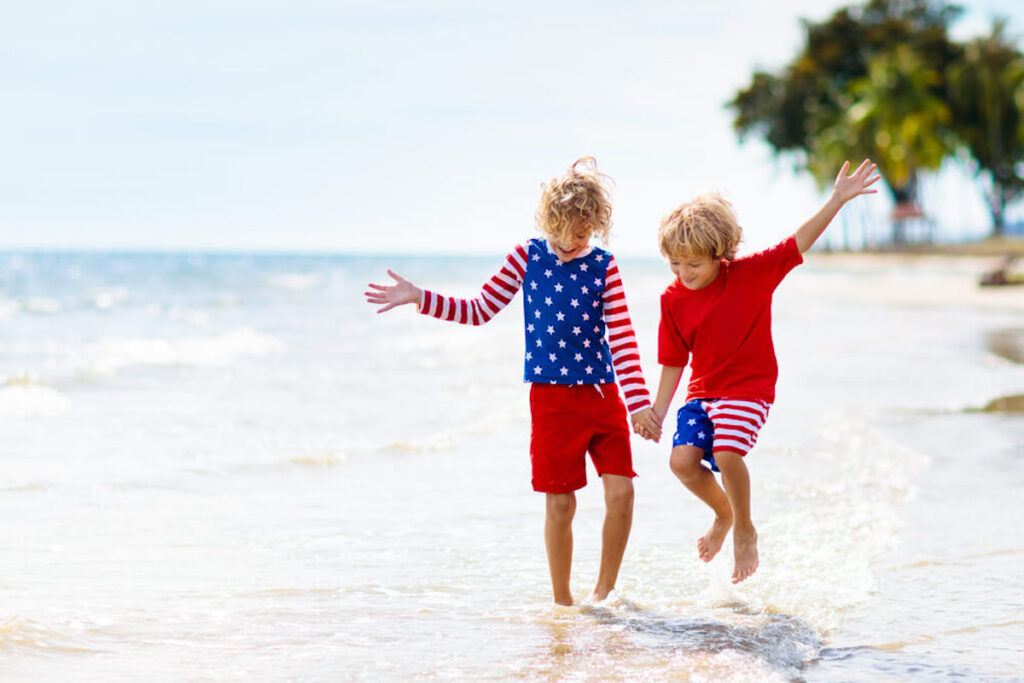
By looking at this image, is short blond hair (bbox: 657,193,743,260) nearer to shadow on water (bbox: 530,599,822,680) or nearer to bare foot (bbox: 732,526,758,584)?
bare foot (bbox: 732,526,758,584)

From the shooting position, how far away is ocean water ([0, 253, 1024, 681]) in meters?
3.67

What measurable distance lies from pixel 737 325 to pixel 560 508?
0.94 meters

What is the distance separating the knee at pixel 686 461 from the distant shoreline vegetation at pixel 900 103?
53.0m

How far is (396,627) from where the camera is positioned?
3990mm

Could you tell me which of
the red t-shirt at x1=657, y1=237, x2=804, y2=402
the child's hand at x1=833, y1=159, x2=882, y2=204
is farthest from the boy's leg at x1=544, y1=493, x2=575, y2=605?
the child's hand at x1=833, y1=159, x2=882, y2=204

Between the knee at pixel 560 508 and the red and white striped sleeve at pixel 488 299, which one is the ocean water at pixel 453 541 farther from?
the red and white striped sleeve at pixel 488 299

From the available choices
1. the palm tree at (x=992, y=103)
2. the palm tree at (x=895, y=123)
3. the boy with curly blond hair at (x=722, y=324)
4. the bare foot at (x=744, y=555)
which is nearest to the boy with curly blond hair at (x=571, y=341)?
the boy with curly blond hair at (x=722, y=324)

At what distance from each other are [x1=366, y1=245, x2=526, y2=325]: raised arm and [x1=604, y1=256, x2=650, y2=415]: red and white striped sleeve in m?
0.35

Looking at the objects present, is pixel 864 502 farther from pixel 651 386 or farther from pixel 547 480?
pixel 651 386

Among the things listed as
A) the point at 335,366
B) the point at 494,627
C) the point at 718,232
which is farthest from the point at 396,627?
the point at 335,366

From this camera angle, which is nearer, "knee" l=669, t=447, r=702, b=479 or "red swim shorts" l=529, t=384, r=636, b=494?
"red swim shorts" l=529, t=384, r=636, b=494

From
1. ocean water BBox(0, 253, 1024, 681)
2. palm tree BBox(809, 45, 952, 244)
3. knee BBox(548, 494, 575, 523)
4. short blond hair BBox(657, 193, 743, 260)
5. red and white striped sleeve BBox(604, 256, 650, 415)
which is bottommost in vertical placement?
ocean water BBox(0, 253, 1024, 681)

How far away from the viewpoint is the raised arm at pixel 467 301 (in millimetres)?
4005

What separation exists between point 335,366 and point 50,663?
1010cm
